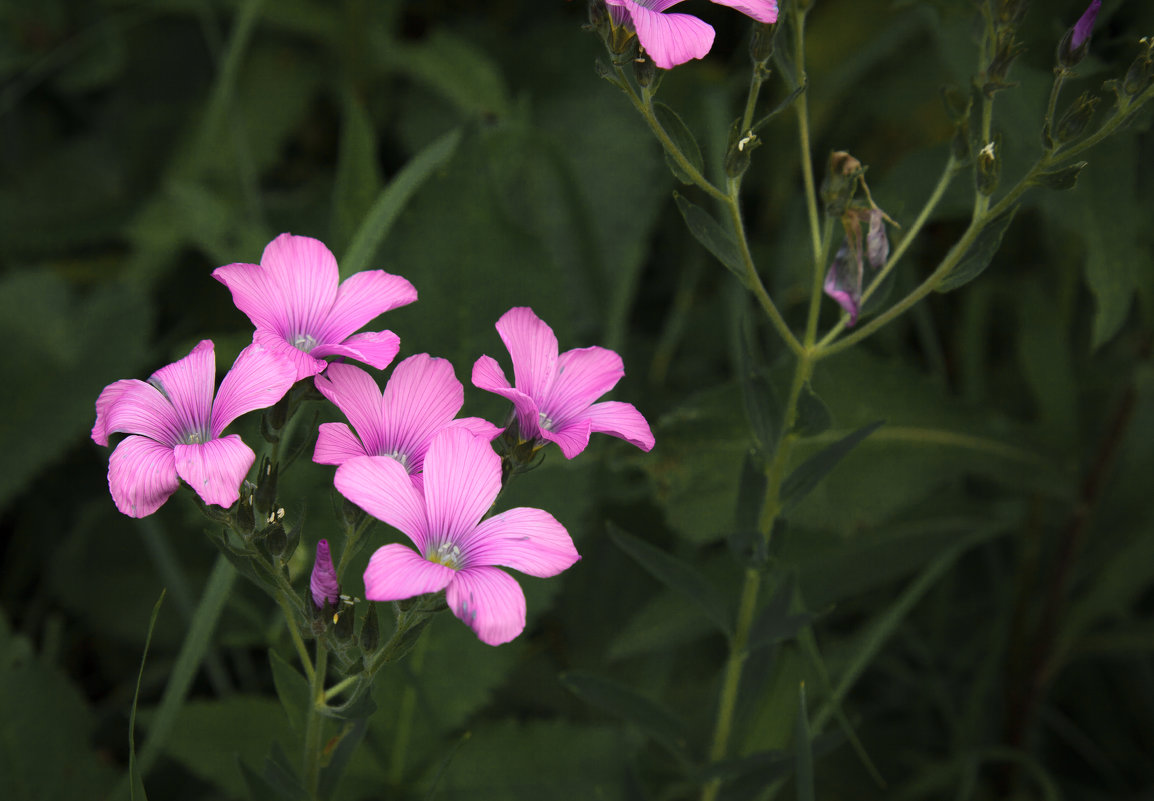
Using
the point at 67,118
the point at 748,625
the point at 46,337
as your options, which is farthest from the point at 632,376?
the point at 67,118

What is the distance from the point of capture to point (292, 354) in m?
0.92

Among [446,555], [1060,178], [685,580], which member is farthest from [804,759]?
[1060,178]

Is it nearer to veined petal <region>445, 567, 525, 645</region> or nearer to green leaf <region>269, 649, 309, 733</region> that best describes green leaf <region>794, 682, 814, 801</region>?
veined petal <region>445, 567, 525, 645</region>

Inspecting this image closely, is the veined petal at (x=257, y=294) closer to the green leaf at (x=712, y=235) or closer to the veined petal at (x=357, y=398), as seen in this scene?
the veined petal at (x=357, y=398)

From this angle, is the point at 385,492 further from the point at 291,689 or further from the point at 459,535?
the point at 291,689

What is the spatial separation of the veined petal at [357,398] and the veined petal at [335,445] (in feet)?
0.06

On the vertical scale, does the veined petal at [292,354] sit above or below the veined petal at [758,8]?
below

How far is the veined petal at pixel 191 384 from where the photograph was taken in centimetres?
95

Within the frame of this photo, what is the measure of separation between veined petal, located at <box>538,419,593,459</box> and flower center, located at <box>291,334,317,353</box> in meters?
0.27

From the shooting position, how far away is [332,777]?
108 centimetres

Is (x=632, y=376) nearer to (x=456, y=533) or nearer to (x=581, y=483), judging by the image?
(x=581, y=483)

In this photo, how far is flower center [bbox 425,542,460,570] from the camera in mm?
910

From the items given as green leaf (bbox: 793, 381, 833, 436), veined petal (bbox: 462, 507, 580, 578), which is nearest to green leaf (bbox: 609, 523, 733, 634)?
green leaf (bbox: 793, 381, 833, 436)

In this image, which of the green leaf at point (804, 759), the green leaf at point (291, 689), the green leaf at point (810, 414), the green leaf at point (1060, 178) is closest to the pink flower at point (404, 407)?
the green leaf at point (291, 689)
